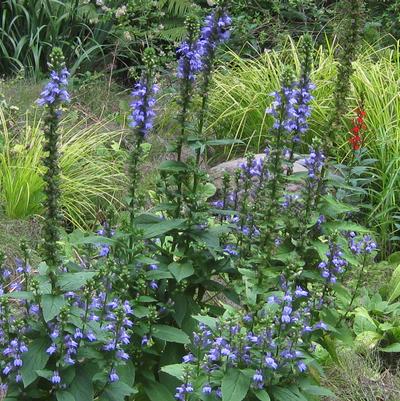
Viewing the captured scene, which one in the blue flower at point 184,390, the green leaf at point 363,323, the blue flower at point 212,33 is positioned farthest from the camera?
the green leaf at point 363,323

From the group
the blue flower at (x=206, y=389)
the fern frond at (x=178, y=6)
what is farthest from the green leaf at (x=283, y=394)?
the fern frond at (x=178, y=6)

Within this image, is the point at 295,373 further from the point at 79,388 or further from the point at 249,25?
the point at 249,25

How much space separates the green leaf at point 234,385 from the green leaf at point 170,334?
0.29 m

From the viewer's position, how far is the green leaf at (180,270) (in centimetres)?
305

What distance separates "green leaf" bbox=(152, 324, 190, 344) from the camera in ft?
9.69

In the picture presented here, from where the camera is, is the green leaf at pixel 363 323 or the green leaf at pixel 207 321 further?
the green leaf at pixel 363 323

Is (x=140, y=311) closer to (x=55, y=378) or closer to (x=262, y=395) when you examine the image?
(x=55, y=378)

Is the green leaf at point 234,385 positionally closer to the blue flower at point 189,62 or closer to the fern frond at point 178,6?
the blue flower at point 189,62

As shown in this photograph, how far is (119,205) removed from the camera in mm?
5504

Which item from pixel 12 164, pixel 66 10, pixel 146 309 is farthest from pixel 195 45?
pixel 66 10

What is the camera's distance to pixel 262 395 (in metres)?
2.67

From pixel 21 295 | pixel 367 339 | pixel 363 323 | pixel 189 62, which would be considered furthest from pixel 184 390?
pixel 363 323

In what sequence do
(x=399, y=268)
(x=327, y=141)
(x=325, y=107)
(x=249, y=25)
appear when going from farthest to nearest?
(x=249, y=25)
(x=325, y=107)
(x=399, y=268)
(x=327, y=141)

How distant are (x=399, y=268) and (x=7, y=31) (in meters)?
4.74
